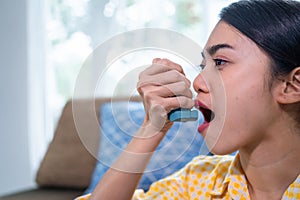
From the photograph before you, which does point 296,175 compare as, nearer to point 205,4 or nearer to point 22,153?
point 205,4

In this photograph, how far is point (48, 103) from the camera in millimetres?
2551

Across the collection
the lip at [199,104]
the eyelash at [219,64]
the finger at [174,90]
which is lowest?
the lip at [199,104]

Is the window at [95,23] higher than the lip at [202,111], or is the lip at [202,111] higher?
the window at [95,23]

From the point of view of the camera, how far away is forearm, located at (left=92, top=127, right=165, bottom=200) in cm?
98

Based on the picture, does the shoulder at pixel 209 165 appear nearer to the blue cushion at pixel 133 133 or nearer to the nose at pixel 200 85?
the blue cushion at pixel 133 133

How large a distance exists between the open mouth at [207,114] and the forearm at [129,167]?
132mm

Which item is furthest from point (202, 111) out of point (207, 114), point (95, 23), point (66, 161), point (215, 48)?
point (95, 23)

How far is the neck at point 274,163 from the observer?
92 cm

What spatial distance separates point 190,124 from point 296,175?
9.4 inches

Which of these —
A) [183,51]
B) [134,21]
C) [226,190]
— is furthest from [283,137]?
[134,21]

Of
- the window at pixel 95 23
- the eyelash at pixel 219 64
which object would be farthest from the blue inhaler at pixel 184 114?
the window at pixel 95 23

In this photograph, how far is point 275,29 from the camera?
864 millimetres

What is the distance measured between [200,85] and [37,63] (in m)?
1.86

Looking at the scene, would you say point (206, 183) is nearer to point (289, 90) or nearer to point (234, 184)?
point (234, 184)
